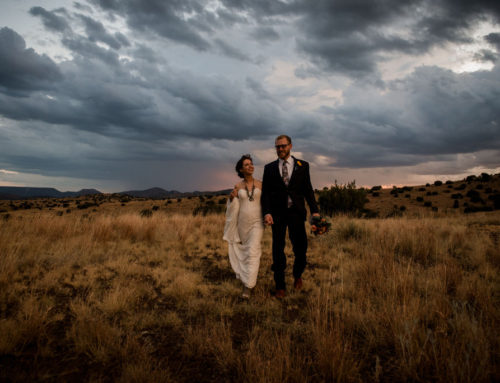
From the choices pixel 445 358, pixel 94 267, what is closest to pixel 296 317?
pixel 445 358

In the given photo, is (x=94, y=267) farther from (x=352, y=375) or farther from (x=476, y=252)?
(x=476, y=252)

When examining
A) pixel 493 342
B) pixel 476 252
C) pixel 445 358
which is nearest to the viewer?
pixel 445 358

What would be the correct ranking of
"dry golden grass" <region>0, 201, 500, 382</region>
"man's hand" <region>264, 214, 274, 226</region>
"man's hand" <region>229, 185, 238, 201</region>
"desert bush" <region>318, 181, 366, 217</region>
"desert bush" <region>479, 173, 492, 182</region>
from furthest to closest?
"desert bush" <region>479, 173, 492, 182</region> < "desert bush" <region>318, 181, 366, 217</region> < "man's hand" <region>229, 185, 238, 201</region> < "man's hand" <region>264, 214, 274, 226</region> < "dry golden grass" <region>0, 201, 500, 382</region>

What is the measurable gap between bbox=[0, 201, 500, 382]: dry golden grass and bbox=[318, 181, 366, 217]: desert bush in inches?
407

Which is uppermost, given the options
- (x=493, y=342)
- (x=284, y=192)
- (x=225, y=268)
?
(x=284, y=192)

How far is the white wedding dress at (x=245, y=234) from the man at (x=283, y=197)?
0.23 m

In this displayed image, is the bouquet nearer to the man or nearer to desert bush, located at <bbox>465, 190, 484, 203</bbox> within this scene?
the man

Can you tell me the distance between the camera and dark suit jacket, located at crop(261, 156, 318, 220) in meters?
4.02

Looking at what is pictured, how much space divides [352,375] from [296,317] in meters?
1.39

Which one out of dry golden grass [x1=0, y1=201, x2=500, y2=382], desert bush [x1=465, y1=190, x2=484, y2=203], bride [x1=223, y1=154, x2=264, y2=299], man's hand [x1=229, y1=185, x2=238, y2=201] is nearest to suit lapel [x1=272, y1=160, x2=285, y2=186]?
bride [x1=223, y1=154, x2=264, y2=299]

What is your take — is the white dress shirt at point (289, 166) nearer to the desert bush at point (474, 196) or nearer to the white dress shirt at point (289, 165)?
the white dress shirt at point (289, 165)

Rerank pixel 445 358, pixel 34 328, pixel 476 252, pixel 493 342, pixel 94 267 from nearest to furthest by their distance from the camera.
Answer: pixel 445 358 → pixel 493 342 → pixel 34 328 → pixel 94 267 → pixel 476 252

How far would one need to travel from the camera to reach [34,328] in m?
2.95

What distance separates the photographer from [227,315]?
11.8 ft
